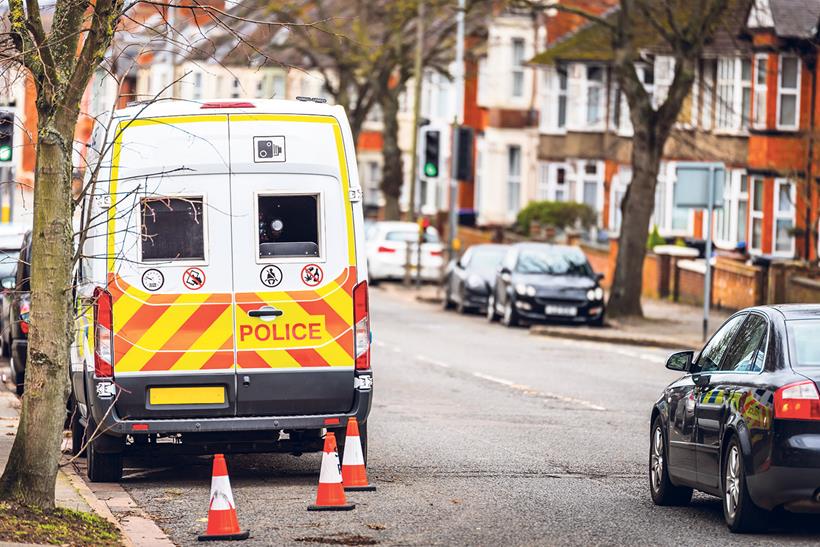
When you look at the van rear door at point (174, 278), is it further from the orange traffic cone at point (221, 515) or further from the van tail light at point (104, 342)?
the orange traffic cone at point (221, 515)

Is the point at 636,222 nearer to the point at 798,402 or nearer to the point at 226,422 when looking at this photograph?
the point at 226,422

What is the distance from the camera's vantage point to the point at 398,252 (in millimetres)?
46344

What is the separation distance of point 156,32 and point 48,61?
60 centimetres

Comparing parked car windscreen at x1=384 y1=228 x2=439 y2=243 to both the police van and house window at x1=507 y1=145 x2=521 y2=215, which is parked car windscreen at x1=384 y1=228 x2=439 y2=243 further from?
the police van

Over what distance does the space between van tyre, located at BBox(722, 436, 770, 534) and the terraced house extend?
23658 millimetres

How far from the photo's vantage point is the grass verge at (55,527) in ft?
28.7

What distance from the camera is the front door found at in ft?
38.1

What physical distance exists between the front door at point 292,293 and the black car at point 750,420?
2270mm

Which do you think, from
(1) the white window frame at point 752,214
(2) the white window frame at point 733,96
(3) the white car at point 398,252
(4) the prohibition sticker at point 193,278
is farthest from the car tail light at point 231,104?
(2) the white window frame at point 733,96

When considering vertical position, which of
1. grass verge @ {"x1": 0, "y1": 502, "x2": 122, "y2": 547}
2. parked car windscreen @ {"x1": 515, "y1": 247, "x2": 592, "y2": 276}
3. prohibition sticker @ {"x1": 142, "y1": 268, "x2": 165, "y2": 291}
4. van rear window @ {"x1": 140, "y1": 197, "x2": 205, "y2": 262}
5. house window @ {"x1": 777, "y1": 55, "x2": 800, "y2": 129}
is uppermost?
house window @ {"x1": 777, "y1": 55, "x2": 800, "y2": 129}

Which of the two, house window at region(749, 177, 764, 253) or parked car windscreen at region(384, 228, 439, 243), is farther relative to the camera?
house window at region(749, 177, 764, 253)

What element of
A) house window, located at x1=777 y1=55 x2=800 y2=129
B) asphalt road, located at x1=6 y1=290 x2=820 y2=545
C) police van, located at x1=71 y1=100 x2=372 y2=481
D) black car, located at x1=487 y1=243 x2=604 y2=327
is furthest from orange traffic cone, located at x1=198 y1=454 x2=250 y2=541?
house window, located at x1=777 y1=55 x2=800 y2=129

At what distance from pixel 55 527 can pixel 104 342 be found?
8.25 ft

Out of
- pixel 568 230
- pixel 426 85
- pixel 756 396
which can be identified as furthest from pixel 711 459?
pixel 426 85
